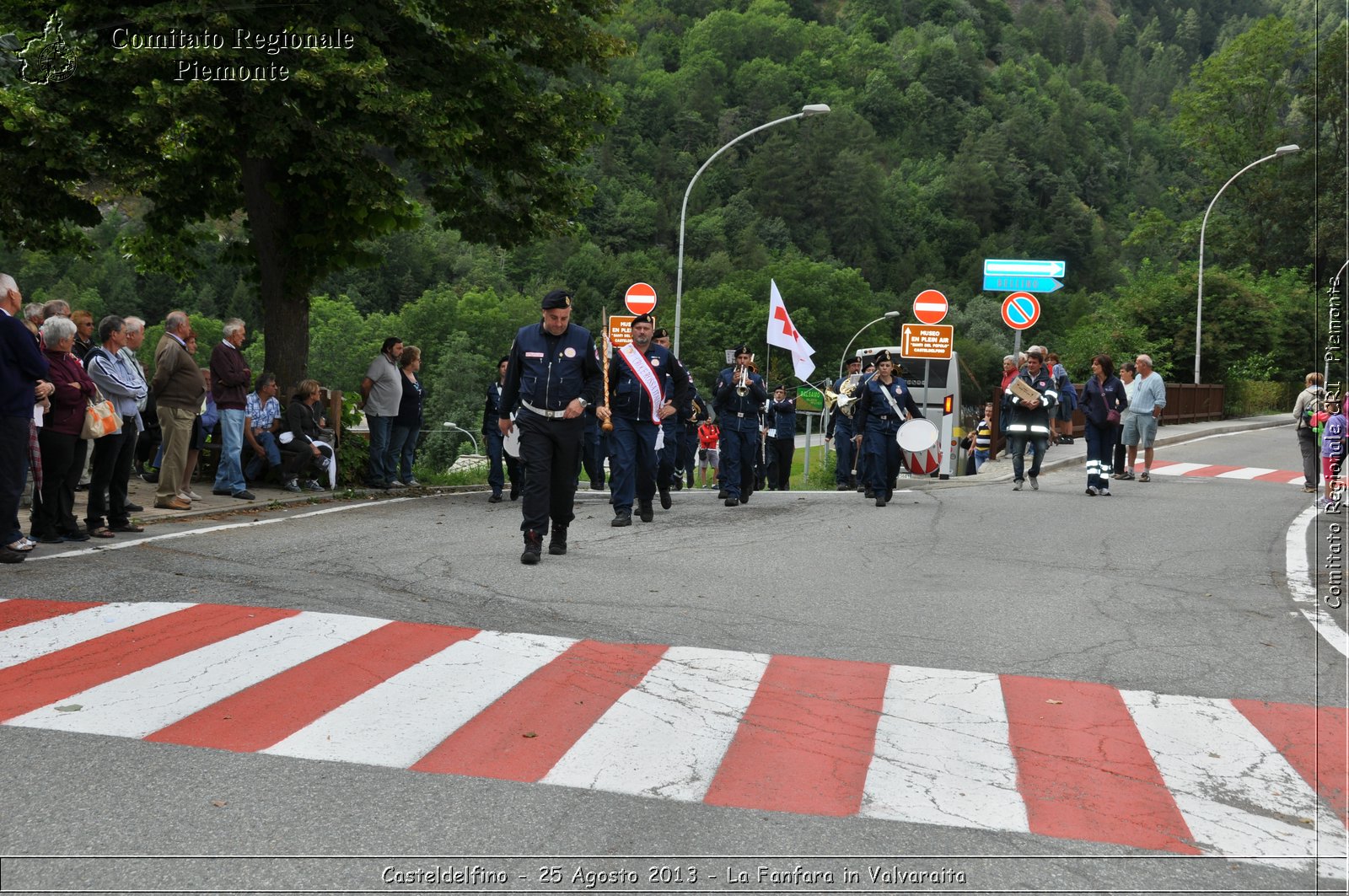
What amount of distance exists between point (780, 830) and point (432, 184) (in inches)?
552

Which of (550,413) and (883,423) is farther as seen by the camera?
(883,423)

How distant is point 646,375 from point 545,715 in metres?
7.49

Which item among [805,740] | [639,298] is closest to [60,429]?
[805,740]

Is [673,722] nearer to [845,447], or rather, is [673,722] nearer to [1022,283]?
Answer: [845,447]

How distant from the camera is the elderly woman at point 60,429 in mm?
10117

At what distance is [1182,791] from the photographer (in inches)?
203

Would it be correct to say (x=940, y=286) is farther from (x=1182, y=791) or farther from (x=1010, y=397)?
(x=1182, y=791)

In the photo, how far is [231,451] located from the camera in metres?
14.0

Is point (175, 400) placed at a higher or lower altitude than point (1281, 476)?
higher

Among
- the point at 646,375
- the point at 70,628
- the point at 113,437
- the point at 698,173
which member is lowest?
the point at 70,628

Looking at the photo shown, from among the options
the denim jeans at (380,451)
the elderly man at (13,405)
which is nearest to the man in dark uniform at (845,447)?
the denim jeans at (380,451)

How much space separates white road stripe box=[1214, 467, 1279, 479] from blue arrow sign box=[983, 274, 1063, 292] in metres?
4.45

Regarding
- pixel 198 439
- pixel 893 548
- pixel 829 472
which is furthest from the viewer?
pixel 829 472

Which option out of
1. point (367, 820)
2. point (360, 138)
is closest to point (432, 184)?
point (360, 138)
